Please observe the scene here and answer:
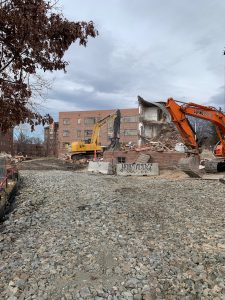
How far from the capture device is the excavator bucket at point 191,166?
19989 mm

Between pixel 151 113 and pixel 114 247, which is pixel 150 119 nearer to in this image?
pixel 151 113

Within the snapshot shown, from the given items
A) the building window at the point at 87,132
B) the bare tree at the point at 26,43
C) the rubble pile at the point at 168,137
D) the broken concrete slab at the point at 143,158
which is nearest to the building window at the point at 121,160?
the broken concrete slab at the point at 143,158

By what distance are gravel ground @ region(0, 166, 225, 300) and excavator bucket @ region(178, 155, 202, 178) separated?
20.2 feet

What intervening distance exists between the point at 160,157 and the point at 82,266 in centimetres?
1678

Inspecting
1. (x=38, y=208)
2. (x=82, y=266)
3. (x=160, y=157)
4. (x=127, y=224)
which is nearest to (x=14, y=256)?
(x=82, y=266)

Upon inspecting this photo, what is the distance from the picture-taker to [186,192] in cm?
1451

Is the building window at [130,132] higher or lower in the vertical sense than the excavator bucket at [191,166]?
higher

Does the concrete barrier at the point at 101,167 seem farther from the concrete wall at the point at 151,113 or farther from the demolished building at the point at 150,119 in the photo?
the concrete wall at the point at 151,113

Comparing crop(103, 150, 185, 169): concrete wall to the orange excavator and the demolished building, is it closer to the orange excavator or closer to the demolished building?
the orange excavator

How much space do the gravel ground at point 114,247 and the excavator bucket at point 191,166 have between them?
6.16 m

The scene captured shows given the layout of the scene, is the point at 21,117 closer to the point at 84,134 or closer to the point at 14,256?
the point at 14,256

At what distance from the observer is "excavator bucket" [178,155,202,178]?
20.0 metres

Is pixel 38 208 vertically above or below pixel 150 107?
below

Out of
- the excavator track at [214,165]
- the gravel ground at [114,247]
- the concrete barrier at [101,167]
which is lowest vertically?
the gravel ground at [114,247]
